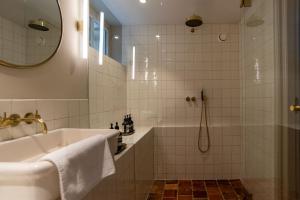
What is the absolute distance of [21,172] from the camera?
56 cm

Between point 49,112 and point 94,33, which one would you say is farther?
point 94,33

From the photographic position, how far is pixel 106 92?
2.54 meters

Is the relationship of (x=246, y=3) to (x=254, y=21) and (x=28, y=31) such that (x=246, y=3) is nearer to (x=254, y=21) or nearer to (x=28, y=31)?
(x=254, y=21)

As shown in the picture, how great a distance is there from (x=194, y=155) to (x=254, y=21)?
6.48 feet

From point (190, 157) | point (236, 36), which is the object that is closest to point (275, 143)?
point (190, 157)

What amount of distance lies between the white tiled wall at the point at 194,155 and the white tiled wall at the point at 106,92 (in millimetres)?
742

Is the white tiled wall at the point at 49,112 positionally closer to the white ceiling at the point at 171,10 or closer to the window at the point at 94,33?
the window at the point at 94,33

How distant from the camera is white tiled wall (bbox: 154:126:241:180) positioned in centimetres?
317

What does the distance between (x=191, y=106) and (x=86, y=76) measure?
71.6 inches

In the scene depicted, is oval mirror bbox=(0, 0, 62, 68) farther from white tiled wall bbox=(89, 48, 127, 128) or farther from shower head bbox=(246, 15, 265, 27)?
shower head bbox=(246, 15, 265, 27)

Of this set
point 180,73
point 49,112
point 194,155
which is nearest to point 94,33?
point 49,112

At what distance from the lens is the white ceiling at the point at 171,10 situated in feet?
8.43

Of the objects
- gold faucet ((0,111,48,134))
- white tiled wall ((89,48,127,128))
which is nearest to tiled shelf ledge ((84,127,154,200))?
gold faucet ((0,111,48,134))

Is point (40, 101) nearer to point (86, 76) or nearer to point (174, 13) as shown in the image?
point (86, 76)
